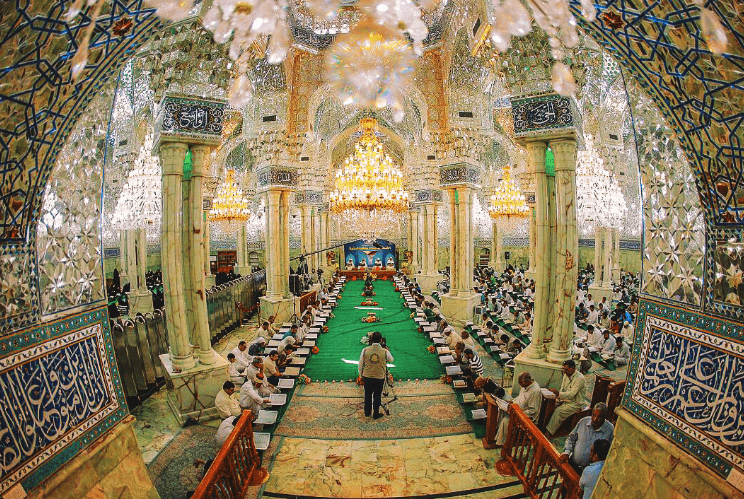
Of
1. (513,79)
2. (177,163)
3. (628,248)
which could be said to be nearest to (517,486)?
(513,79)

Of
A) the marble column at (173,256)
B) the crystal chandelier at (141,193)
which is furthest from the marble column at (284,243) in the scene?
the marble column at (173,256)

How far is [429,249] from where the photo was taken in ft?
52.6

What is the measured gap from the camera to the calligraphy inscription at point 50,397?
2.09 m

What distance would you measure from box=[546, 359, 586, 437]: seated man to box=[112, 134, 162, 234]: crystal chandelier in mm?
8427

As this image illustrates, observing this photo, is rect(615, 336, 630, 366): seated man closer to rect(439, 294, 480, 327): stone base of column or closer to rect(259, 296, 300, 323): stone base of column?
rect(439, 294, 480, 327): stone base of column

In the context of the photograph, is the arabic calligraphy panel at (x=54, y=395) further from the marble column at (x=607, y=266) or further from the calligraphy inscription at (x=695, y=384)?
the marble column at (x=607, y=266)

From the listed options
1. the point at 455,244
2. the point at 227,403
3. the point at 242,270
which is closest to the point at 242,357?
the point at 227,403

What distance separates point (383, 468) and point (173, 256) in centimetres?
362

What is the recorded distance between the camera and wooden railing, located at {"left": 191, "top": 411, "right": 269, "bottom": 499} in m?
2.98

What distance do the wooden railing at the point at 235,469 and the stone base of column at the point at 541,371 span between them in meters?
3.50

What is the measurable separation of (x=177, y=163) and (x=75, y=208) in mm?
2899

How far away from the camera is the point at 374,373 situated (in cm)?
538

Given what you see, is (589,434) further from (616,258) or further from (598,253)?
(616,258)

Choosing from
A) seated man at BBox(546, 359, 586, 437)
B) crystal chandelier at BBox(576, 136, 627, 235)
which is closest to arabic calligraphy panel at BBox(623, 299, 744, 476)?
seated man at BBox(546, 359, 586, 437)
